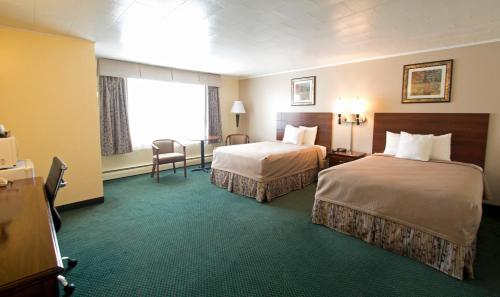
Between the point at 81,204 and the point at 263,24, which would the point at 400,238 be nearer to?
the point at 263,24

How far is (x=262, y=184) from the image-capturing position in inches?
150

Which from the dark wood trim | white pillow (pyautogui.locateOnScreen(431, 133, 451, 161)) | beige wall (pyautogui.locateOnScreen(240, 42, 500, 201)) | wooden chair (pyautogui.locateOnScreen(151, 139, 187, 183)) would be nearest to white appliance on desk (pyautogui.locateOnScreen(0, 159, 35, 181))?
the dark wood trim

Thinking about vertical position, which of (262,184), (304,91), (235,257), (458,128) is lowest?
(235,257)

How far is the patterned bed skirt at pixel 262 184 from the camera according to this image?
385cm

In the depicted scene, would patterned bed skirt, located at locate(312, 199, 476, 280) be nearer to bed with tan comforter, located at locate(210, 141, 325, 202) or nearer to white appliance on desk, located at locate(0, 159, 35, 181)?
bed with tan comforter, located at locate(210, 141, 325, 202)

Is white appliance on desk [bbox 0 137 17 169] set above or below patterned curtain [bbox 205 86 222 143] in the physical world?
below

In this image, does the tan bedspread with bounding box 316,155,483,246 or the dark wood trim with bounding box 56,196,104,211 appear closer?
the tan bedspread with bounding box 316,155,483,246

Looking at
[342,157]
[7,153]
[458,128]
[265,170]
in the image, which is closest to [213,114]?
[265,170]

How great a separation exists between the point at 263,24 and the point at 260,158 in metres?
1.89

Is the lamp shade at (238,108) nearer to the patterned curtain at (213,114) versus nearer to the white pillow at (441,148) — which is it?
the patterned curtain at (213,114)

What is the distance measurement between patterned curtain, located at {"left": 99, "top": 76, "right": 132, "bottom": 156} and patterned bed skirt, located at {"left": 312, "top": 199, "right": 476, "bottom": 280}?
405 centimetres

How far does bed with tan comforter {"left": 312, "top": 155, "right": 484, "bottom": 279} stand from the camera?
2.10 m

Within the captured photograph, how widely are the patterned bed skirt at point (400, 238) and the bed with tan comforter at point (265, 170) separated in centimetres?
101

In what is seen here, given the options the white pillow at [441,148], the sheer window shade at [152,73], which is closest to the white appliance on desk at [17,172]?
the sheer window shade at [152,73]
